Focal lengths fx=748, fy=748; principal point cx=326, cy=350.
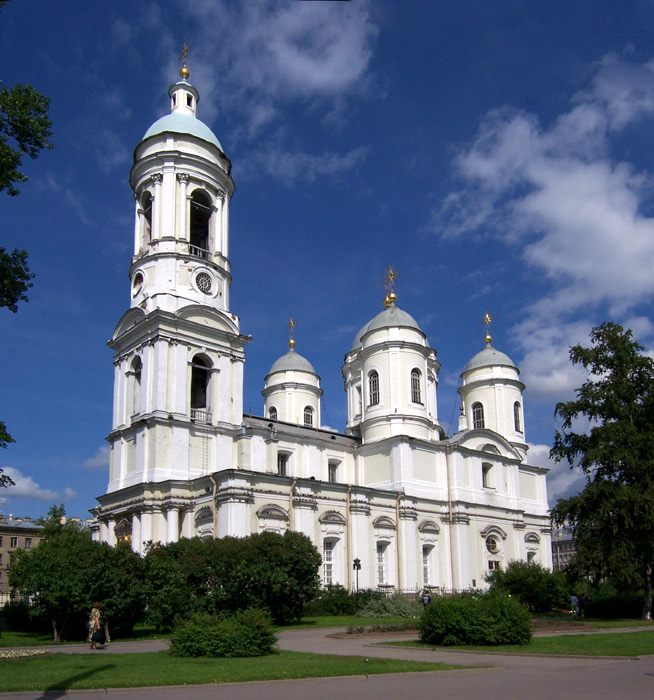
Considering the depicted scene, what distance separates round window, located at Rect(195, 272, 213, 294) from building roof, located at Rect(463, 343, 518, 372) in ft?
83.9

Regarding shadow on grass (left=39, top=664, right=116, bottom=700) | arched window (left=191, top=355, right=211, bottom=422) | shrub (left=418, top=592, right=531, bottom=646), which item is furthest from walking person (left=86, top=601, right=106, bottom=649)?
arched window (left=191, top=355, right=211, bottom=422)

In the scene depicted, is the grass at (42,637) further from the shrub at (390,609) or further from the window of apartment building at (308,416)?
the window of apartment building at (308,416)

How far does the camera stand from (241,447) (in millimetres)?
39969

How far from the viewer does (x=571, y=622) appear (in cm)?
2703

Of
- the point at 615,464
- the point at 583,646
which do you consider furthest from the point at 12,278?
the point at 615,464

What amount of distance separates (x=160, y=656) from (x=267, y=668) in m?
3.96

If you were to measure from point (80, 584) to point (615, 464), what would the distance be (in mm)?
22079

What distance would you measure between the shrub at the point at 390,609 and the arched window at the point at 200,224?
69.3ft

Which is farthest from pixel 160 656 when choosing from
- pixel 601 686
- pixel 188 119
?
pixel 188 119

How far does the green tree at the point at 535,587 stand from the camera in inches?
1444

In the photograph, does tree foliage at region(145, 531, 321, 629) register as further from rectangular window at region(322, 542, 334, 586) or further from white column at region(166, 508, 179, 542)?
rectangular window at region(322, 542, 334, 586)

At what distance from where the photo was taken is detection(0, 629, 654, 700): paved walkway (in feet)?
37.2

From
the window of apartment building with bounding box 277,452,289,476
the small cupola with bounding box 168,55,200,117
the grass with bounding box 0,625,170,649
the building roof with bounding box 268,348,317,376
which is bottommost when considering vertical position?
the grass with bounding box 0,625,170,649

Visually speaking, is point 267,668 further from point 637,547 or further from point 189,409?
point 189,409
